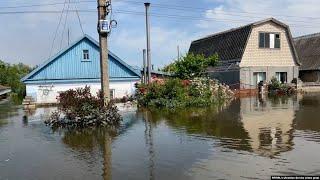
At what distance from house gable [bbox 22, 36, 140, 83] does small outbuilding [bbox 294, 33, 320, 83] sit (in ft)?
70.5

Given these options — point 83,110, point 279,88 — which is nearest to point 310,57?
point 279,88

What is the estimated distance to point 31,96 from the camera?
33438 mm

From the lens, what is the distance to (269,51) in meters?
42.9

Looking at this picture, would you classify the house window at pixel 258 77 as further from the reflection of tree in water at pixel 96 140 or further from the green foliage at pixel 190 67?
the reflection of tree in water at pixel 96 140

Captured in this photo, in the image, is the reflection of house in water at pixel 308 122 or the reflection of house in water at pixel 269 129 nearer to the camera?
the reflection of house in water at pixel 269 129

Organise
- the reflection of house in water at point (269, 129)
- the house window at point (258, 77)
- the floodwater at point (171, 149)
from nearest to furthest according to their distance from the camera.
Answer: the floodwater at point (171, 149), the reflection of house in water at point (269, 129), the house window at point (258, 77)

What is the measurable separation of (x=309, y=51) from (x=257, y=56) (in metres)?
10.2

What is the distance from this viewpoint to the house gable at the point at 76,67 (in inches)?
1328

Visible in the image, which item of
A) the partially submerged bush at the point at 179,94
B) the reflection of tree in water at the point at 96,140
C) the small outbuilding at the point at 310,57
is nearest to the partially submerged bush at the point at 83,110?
the reflection of tree in water at the point at 96,140

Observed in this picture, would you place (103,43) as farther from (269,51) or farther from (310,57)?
(310,57)

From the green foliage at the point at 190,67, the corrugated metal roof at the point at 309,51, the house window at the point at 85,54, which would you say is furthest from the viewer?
the corrugated metal roof at the point at 309,51

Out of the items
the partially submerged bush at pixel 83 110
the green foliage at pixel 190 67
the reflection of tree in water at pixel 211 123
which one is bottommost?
the reflection of tree in water at pixel 211 123

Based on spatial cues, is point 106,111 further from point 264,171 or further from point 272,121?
point 264,171

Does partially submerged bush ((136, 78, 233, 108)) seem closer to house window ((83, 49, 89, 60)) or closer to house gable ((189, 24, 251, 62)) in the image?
house window ((83, 49, 89, 60))
